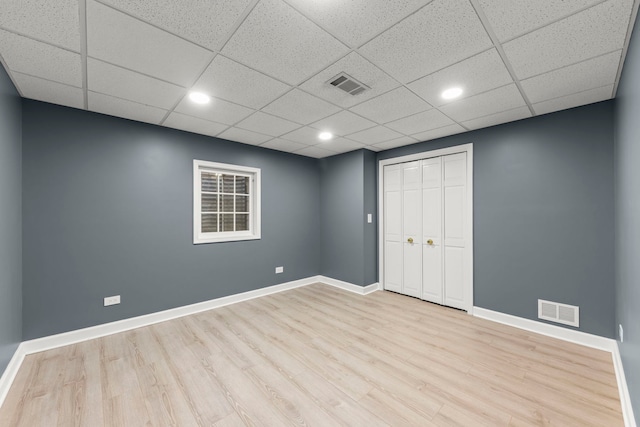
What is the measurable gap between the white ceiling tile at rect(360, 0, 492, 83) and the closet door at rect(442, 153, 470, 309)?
2.09 metres

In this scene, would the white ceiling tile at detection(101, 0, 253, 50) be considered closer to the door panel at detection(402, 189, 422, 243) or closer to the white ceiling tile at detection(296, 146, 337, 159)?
the white ceiling tile at detection(296, 146, 337, 159)

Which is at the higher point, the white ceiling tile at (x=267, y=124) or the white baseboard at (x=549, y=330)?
the white ceiling tile at (x=267, y=124)

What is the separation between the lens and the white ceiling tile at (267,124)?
313cm

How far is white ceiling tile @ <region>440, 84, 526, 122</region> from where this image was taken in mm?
2502

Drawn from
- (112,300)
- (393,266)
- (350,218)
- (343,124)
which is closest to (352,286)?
(393,266)

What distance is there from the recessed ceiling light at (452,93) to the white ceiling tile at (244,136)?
2389mm

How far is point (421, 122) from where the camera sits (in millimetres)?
3285

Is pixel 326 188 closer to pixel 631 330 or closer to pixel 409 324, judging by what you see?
pixel 409 324

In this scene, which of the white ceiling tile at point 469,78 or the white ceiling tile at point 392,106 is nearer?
the white ceiling tile at point 469,78

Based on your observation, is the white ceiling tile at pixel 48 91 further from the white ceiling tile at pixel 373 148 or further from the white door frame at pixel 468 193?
the white door frame at pixel 468 193

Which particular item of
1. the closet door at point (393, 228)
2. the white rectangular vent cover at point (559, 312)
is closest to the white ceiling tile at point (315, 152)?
the closet door at point (393, 228)

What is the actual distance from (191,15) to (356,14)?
96cm

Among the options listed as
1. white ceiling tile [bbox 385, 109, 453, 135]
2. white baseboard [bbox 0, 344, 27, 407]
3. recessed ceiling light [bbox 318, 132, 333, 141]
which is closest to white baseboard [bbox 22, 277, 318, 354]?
white baseboard [bbox 0, 344, 27, 407]

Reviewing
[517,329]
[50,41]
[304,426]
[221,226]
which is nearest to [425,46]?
[50,41]
